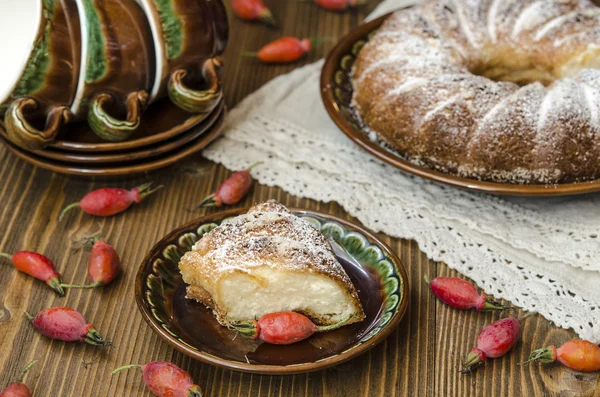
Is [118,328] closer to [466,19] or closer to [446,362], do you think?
[446,362]

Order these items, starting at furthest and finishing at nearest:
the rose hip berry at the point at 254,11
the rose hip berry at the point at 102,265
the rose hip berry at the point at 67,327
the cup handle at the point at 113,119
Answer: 1. the rose hip berry at the point at 254,11
2. the cup handle at the point at 113,119
3. the rose hip berry at the point at 102,265
4. the rose hip berry at the point at 67,327

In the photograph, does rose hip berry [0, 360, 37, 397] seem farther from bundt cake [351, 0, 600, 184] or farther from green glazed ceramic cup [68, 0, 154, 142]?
bundt cake [351, 0, 600, 184]

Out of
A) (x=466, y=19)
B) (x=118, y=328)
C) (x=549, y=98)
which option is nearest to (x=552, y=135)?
(x=549, y=98)

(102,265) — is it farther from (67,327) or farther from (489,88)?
(489,88)

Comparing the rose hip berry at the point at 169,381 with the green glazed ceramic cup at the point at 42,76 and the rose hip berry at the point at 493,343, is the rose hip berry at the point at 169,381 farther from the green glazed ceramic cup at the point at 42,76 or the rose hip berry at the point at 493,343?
the green glazed ceramic cup at the point at 42,76

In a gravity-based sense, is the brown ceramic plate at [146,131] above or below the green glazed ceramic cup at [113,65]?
below

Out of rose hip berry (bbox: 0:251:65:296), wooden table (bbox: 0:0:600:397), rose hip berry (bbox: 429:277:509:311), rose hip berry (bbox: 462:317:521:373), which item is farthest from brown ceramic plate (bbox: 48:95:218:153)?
rose hip berry (bbox: 462:317:521:373)

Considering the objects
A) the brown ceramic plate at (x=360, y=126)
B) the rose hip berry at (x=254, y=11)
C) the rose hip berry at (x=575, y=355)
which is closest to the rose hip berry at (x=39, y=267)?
the brown ceramic plate at (x=360, y=126)
